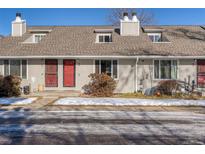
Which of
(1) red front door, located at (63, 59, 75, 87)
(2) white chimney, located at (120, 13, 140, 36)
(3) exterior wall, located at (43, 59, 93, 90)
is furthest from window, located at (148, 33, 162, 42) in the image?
(1) red front door, located at (63, 59, 75, 87)

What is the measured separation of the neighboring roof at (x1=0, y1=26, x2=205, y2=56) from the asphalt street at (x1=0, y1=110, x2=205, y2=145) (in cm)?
817

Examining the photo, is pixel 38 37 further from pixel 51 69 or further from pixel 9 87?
pixel 9 87

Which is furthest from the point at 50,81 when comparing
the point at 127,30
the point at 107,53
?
the point at 127,30

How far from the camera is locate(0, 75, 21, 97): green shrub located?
1666 cm

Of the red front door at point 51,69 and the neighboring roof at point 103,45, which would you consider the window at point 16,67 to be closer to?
the neighboring roof at point 103,45

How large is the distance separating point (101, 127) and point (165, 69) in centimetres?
1160

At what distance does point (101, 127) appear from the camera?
848 centimetres

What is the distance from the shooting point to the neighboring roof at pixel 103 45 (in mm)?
19047

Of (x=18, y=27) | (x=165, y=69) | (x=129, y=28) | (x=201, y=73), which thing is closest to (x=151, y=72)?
(x=165, y=69)

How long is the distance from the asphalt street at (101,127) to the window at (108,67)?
7707 mm

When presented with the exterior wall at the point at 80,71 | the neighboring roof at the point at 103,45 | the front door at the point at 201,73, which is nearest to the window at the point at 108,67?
the exterior wall at the point at 80,71

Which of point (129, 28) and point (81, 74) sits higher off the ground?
point (129, 28)

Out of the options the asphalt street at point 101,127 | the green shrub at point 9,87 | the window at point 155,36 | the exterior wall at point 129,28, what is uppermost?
the exterior wall at point 129,28

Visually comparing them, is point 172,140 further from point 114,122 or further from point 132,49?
point 132,49
